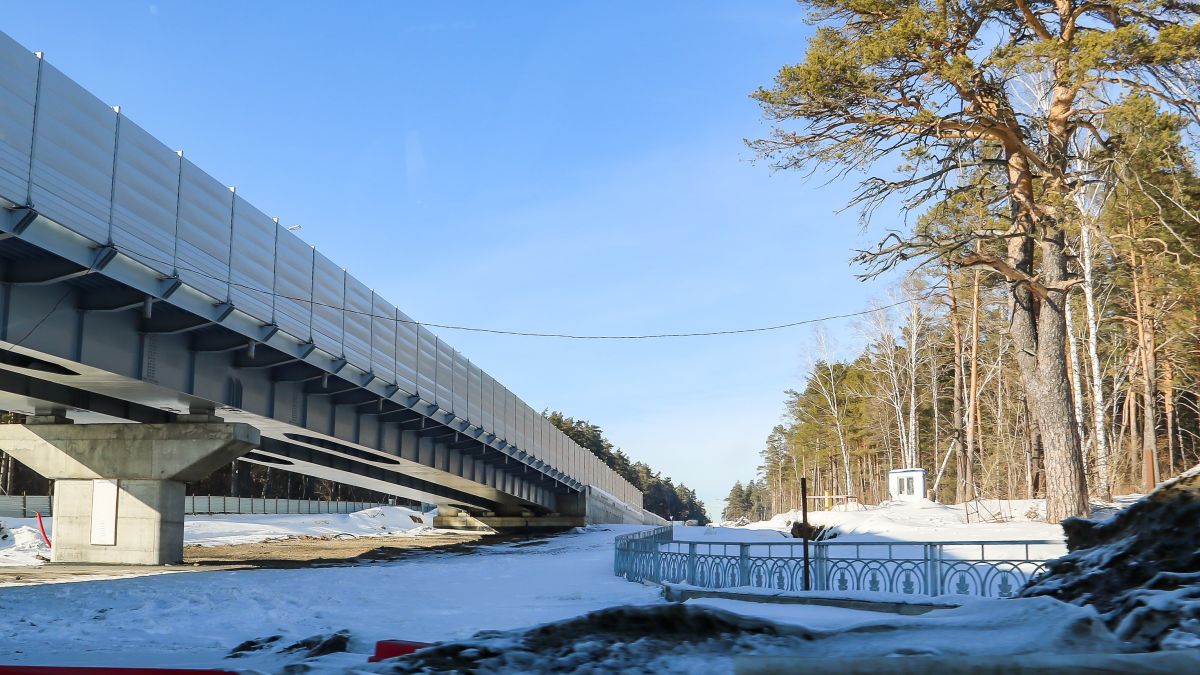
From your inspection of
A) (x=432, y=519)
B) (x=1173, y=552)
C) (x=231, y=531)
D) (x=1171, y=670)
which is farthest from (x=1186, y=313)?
(x=432, y=519)

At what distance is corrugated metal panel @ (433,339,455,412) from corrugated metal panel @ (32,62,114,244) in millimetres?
18432

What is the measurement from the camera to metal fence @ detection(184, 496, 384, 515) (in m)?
57.8

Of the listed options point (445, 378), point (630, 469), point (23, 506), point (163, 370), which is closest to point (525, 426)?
point (445, 378)

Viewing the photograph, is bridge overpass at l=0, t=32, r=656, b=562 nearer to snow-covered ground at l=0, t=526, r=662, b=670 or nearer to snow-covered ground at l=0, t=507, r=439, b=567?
snow-covered ground at l=0, t=507, r=439, b=567

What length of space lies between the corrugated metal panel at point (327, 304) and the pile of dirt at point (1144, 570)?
23.9 meters

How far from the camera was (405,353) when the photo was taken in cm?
3381

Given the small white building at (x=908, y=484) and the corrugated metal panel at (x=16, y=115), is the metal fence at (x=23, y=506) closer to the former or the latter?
the corrugated metal panel at (x=16, y=115)

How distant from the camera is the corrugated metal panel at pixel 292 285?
83.1ft

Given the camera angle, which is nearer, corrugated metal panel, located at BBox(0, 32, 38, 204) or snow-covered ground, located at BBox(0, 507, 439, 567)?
corrugated metal panel, located at BBox(0, 32, 38, 204)

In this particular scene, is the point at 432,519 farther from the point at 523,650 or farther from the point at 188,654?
the point at 523,650

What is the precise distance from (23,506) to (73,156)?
34.8 m

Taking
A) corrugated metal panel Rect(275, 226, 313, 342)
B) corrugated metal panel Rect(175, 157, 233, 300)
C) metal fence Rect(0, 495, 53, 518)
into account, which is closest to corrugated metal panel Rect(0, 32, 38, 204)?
corrugated metal panel Rect(175, 157, 233, 300)

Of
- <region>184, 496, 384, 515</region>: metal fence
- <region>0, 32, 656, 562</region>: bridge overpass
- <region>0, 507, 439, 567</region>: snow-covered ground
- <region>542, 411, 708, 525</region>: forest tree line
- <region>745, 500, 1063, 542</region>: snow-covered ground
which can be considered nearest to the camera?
<region>0, 32, 656, 562</region>: bridge overpass

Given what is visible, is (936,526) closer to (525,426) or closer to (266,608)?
(266,608)
